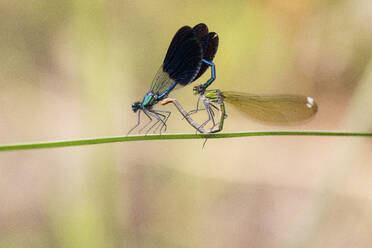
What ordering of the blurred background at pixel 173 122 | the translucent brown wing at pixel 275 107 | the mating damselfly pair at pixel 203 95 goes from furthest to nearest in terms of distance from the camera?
the blurred background at pixel 173 122, the translucent brown wing at pixel 275 107, the mating damselfly pair at pixel 203 95

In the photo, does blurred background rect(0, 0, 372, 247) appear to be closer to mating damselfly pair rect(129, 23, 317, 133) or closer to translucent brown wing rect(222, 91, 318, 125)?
mating damselfly pair rect(129, 23, 317, 133)

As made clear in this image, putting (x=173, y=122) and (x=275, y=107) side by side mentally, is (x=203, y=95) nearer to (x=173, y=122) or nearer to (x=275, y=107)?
(x=275, y=107)

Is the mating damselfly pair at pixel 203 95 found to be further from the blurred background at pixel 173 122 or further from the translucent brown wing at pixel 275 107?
the blurred background at pixel 173 122

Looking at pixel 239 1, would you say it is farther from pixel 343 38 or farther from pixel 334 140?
pixel 334 140

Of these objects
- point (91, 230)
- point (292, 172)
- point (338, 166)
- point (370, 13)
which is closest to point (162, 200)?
point (91, 230)

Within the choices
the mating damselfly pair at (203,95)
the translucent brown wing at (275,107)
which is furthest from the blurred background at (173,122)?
the translucent brown wing at (275,107)

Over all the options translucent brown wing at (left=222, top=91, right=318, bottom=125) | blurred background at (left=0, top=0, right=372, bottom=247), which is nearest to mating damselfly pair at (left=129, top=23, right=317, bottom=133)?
translucent brown wing at (left=222, top=91, right=318, bottom=125)
